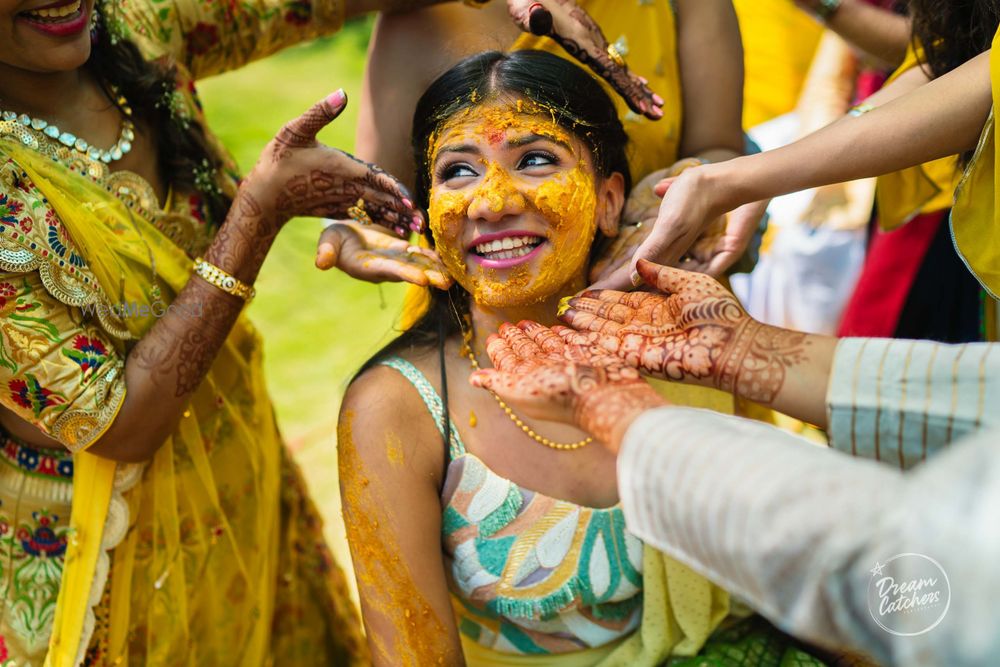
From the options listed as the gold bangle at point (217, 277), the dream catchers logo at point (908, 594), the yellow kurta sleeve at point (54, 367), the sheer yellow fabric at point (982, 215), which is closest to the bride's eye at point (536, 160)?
the gold bangle at point (217, 277)

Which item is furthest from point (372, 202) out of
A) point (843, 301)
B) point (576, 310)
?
point (843, 301)

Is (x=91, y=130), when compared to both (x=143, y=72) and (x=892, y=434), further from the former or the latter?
(x=892, y=434)

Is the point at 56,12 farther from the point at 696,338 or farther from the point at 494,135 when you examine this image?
the point at 696,338

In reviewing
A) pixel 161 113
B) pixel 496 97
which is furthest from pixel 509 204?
pixel 161 113

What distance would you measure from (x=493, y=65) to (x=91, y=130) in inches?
36.8

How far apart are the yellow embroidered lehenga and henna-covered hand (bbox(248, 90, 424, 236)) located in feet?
1.05

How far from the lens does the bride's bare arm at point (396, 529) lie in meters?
1.90

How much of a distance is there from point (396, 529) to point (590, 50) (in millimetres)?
1127

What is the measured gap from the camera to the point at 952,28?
2.07 meters

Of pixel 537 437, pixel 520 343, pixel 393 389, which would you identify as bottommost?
pixel 537 437

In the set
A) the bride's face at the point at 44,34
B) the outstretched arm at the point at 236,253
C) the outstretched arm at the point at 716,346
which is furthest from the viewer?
the outstretched arm at the point at 236,253

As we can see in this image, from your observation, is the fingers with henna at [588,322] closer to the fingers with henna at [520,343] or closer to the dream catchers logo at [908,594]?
the fingers with henna at [520,343]

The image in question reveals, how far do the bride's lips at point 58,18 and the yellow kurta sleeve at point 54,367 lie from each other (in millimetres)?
518

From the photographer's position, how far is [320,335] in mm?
4973
